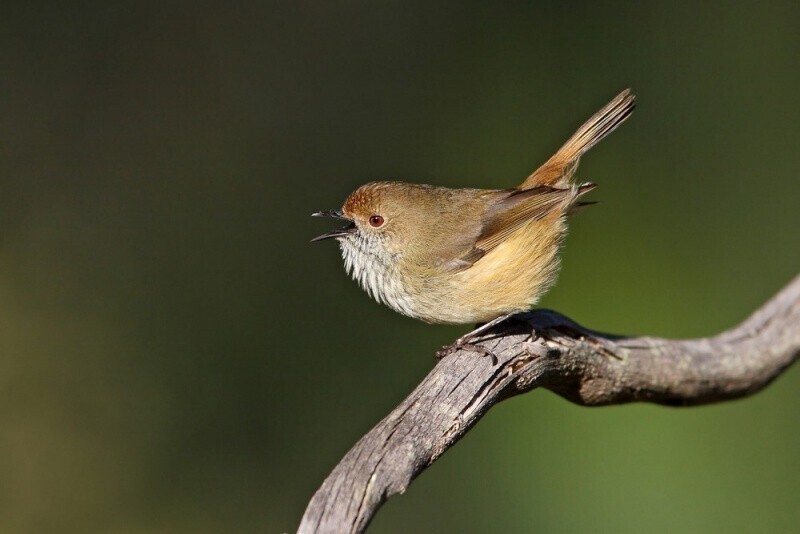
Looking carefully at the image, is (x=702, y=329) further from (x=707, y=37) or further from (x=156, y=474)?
(x=156, y=474)

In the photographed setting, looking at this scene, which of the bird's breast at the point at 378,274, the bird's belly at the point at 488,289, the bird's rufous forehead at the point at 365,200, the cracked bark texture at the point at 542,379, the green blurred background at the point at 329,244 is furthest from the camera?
the green blurred background at the point at 329,244

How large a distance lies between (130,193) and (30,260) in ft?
2.54

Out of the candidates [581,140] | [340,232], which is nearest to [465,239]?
[340,232]

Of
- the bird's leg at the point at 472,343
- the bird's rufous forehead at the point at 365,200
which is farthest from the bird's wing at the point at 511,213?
the bird's rufous forehead at the point at 365,200

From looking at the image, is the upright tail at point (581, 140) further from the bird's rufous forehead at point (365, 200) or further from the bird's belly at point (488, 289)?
the bird's rufous forehead at point (365, 200)

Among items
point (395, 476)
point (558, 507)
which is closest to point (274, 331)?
point (558, 507)

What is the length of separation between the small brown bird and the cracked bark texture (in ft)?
0.61

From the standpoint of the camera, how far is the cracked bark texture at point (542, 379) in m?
2.49

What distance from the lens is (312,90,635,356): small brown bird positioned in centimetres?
378

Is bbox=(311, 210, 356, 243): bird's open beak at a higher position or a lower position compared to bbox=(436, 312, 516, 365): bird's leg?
higher

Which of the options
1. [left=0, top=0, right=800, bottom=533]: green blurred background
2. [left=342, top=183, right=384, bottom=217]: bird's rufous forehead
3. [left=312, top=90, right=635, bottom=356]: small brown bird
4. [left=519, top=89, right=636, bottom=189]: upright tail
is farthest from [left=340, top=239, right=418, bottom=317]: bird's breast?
[left=0, top=0, right=800, bottom=533]: green blurred background

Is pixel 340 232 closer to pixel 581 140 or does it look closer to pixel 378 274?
pixel 378 274

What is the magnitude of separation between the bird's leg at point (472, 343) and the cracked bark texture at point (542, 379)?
0.04m

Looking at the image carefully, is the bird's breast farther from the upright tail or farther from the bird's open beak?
the upright tail
